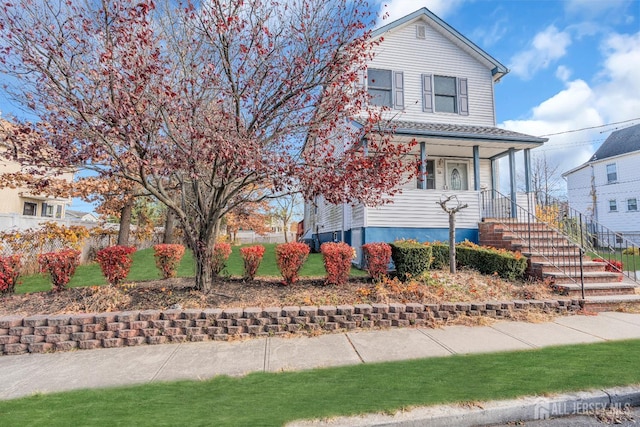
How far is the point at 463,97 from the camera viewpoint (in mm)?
12539

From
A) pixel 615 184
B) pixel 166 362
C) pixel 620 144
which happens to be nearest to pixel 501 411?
pixel 166 362

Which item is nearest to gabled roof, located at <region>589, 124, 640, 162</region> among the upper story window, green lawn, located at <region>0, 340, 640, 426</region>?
the upper story window

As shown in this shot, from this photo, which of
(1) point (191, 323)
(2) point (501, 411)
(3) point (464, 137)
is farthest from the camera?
(3) point (464, 137)

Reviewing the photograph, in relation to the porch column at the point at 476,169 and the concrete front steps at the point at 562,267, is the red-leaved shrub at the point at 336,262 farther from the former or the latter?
the porch column at the point at 476,169

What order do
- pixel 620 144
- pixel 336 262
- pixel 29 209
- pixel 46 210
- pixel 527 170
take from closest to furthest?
pixel 336 262
pixel 527 170
pixel 29 209
pixel 620 144
pixel 46 210

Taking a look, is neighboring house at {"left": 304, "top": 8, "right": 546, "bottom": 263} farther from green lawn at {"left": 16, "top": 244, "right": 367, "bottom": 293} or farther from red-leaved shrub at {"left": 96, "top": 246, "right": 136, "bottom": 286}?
red-leaved shrub at {"left": 96, "top": 246, "right": 136, "bottom": 286}

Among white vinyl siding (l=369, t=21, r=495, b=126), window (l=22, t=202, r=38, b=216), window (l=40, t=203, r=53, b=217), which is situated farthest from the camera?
window (l=40, t=203, r=53, b=217)

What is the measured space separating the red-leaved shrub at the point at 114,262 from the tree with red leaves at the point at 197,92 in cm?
137

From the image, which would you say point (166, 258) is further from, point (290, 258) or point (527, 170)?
point (527, 170)

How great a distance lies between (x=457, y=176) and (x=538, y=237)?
456 centimetres

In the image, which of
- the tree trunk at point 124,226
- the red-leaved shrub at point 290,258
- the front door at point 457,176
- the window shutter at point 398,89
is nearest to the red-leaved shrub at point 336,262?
the red-leaved shrub at point 290,258

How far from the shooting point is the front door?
12.6 m

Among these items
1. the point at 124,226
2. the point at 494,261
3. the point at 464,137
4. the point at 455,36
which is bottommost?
the point at 494,261

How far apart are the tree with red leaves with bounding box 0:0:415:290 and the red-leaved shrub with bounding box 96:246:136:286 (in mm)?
1371
